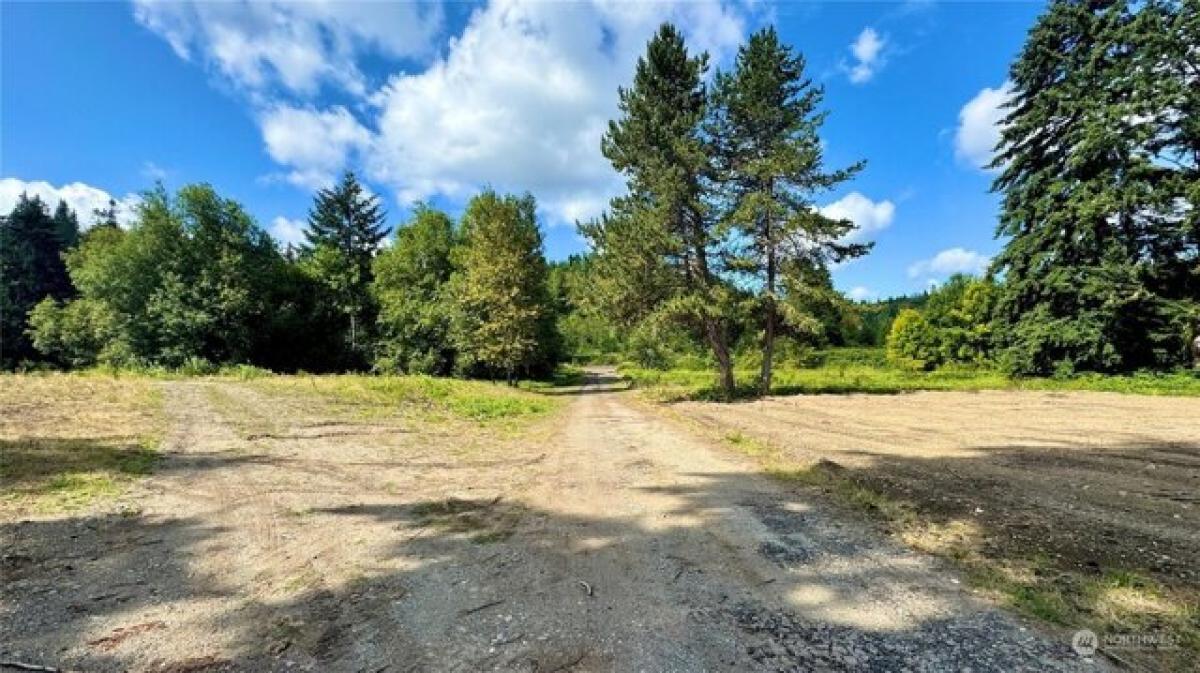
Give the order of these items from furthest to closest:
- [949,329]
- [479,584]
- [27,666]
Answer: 1. [949,329]
2. [479,584]
3. [27,666]

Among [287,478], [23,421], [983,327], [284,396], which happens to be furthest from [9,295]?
[983,327]

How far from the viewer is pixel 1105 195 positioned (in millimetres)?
27609

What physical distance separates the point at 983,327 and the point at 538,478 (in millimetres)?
51626

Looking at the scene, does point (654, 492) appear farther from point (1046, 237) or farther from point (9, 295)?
point (9, 295)

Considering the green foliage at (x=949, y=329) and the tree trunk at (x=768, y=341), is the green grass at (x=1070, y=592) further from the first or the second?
the green foliage at (x=949, y=329)

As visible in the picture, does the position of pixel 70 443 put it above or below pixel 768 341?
below

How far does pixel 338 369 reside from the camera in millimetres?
42719

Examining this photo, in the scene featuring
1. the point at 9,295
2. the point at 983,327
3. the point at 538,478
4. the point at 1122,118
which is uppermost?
the point at 1122,118

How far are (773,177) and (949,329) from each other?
128ft

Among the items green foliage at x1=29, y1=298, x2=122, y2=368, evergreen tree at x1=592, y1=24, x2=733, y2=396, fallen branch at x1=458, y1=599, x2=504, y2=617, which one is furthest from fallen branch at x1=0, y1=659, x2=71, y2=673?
green foliage at x1=29, y1=298, x2=122, y2=368

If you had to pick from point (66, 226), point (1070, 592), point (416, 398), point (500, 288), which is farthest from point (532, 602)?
point (66, 226)

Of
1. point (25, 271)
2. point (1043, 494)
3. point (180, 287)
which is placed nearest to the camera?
point (1043, 494)

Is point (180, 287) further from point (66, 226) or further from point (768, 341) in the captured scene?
point (66, 226)

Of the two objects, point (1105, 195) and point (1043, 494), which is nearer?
point (1043, 494)
